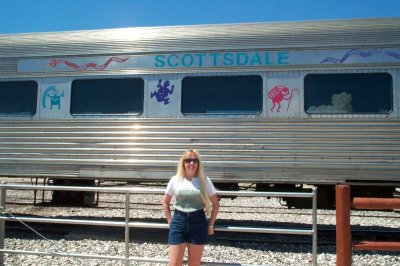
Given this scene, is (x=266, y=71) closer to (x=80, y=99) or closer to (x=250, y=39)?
(x=250, y=39)

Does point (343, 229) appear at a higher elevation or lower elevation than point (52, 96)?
lower

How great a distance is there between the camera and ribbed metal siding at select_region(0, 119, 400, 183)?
19.2 ft

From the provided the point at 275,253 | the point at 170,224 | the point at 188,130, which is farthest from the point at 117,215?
the point at 170,224

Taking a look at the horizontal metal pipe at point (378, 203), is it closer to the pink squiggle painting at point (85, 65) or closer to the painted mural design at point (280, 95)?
the painted mural design at point (280, 95)

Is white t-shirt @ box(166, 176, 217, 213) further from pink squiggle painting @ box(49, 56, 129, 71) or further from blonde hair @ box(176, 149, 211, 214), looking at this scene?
pink squiggle painting @ box(49, 56, 129, 71)

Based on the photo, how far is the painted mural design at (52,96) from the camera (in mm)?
6777

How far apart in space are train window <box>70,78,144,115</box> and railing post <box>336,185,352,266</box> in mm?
3666

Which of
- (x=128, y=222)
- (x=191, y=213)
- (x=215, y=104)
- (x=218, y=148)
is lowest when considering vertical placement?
(x=128, y=222)

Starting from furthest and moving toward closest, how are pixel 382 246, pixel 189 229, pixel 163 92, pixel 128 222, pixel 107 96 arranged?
1. pixel 107 96
2. pixel 163 92
3. pixel 128 222
4. pixel 382 246
5. pixel 189 229

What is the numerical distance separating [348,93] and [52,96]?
487 centimetres

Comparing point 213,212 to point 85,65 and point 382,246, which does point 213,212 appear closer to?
point 382,246

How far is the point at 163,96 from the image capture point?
6453 mm

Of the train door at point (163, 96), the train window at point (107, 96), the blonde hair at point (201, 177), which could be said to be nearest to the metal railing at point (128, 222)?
the blonde hair at point (201, 177)

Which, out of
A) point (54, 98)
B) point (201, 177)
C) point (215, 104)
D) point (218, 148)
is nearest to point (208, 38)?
point (215, 104)
